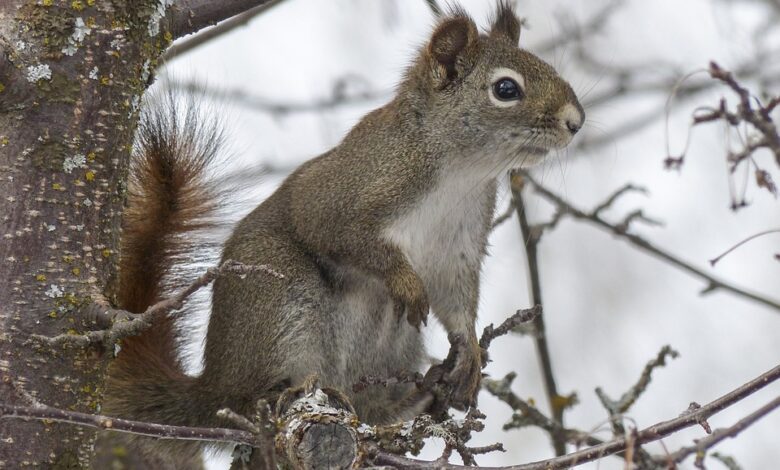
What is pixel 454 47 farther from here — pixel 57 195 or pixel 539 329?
pixel 57 195

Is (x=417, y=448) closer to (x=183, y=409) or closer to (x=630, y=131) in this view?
(x=183, y=409)

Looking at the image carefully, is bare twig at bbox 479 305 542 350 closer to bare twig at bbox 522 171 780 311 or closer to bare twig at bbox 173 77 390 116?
bare twig at bbox 522 171 780 311

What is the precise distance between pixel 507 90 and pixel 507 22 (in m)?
0.35

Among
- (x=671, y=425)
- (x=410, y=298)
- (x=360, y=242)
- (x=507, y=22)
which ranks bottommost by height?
(x=671, y=425)

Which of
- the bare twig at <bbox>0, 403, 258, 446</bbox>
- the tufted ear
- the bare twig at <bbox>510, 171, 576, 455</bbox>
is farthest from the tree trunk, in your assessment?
the tufted ear

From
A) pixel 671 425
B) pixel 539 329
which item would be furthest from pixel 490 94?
pixel 671 425

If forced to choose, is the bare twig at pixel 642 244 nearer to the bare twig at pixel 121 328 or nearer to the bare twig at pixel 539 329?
the bare twig at pixel 539 329

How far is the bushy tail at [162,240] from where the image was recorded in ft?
8.19

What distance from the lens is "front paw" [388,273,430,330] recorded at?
2.47 metres


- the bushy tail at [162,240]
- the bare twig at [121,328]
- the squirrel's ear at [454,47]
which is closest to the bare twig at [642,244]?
the squirrel's ear at [454,47]

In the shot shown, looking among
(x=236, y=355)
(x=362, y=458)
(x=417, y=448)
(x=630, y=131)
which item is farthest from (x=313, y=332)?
(x=630, y=131)

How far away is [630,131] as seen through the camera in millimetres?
3471

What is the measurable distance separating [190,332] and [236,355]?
0.95 ft

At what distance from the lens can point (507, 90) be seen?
2676 millimetres
